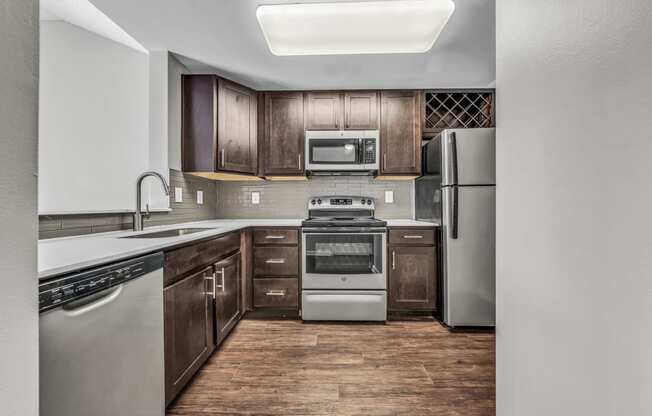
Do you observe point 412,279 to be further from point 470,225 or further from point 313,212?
point 313,212

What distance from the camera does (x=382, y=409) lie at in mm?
1549

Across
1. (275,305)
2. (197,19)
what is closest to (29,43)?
(197,19)

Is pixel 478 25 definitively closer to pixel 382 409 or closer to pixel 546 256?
pixel 546 256

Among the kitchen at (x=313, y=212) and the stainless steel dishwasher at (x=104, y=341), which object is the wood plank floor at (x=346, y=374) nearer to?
the kitchen at (x=313, y=212)

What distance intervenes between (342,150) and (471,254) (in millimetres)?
1441

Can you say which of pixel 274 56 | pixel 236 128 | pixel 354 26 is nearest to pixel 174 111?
pixel 236 128

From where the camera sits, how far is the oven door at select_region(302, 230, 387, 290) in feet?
8.97

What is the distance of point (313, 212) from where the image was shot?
3.31 m

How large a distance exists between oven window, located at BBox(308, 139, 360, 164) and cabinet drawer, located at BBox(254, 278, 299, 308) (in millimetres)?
1161

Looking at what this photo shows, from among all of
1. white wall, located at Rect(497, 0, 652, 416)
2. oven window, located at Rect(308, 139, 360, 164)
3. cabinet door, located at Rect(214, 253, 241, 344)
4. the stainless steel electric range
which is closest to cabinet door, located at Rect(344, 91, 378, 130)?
oven window, located at Rect(308, 139, 360, 164)

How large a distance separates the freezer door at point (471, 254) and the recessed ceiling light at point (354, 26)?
3.90ft

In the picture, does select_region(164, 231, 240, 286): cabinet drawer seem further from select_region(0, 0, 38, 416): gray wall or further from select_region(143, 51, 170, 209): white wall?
select_region(0, 0, 38, 416): gray wall

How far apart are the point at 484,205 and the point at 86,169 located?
2783 millimetres

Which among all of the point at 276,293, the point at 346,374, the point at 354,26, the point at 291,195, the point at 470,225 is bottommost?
the point at 346,374
